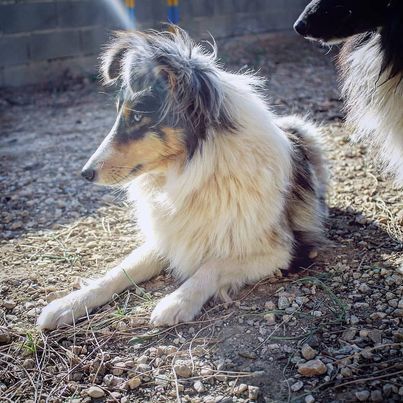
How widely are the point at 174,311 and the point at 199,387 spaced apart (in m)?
0.46

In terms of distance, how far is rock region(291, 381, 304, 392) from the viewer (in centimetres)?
212

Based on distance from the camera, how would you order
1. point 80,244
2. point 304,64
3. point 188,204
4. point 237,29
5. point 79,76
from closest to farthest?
point 188,204, point 80,244, point 79,76, point 304,64, point 237,29

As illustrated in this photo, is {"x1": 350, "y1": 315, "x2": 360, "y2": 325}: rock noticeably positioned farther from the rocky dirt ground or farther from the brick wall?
the brick wall

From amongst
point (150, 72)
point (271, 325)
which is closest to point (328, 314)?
point (271, 325)

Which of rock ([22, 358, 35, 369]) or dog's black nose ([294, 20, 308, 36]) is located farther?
dog's black nose ([294, 20, 308, 36])

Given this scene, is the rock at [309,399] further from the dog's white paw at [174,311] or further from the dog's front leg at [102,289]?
the dog's front leg at [102,289]

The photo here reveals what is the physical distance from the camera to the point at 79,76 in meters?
6.97

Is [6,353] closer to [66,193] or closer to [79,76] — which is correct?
[66,193]

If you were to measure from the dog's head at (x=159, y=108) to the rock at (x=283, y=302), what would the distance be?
82cm

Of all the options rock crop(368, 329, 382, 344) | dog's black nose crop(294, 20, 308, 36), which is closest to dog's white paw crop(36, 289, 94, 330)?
rock crop(368, 329, 382, 344)

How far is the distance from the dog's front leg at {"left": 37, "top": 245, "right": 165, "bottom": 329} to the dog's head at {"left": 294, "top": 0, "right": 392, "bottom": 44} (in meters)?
1.49

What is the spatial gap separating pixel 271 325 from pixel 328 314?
274mm

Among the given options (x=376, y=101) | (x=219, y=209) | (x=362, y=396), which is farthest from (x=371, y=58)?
(x=362, y=396)

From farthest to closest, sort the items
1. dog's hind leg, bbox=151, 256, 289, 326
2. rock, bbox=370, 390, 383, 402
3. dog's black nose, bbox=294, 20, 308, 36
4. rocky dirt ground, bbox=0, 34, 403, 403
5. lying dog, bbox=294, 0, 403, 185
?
dog's black nose, bbox=294, 20, 308, 36 < lying dog, bbox=294, 0, 403, 185 < dog's hind leg, bbox=151, 256, 289, 326 < rocky dirt ground, bbox=0, 34, 403, 403 < rock, bbox=370, 390, 383, 402
